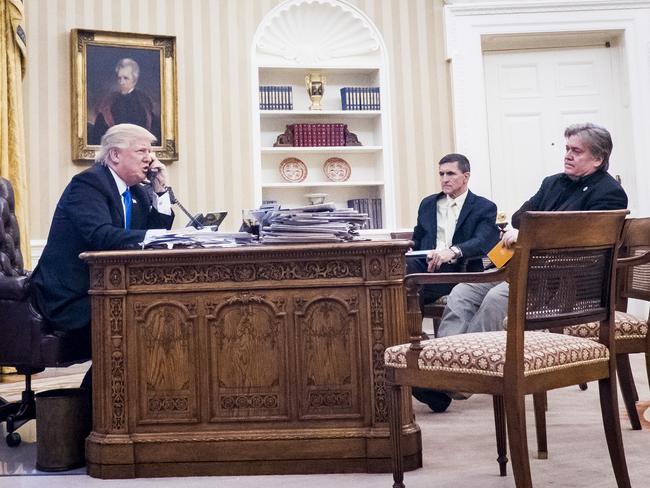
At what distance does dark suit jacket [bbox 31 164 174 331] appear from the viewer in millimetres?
2686

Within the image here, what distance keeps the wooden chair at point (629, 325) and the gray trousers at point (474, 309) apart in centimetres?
50

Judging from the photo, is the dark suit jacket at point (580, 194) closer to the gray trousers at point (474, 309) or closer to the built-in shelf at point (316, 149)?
the gray trousers at point (474, 309)

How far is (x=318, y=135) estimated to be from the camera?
5.87 metres

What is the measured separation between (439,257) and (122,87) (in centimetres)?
312

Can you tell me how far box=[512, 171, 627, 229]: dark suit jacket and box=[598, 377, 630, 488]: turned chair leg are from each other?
3.05ft

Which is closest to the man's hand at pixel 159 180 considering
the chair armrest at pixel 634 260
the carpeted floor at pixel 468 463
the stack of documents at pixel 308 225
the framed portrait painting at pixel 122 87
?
the stack of documents at pixel 308 225

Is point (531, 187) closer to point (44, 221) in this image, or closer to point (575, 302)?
point (44, 221)

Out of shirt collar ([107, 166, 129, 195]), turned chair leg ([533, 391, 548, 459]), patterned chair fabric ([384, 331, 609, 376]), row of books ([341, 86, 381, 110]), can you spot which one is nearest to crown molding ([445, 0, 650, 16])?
row of books ([341, 86, 381, 110])

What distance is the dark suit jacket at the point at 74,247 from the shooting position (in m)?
2.69

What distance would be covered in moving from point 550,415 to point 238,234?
1627 millimetres

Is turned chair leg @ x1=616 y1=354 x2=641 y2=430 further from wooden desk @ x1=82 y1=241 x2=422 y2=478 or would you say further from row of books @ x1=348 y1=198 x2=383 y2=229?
row of books @ x1=348 y1=198 x2=383 y2=229

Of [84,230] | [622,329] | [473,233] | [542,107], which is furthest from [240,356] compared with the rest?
[542,107]

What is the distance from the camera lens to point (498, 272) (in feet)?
6.11

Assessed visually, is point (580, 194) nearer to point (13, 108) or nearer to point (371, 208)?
point (371, 208)
